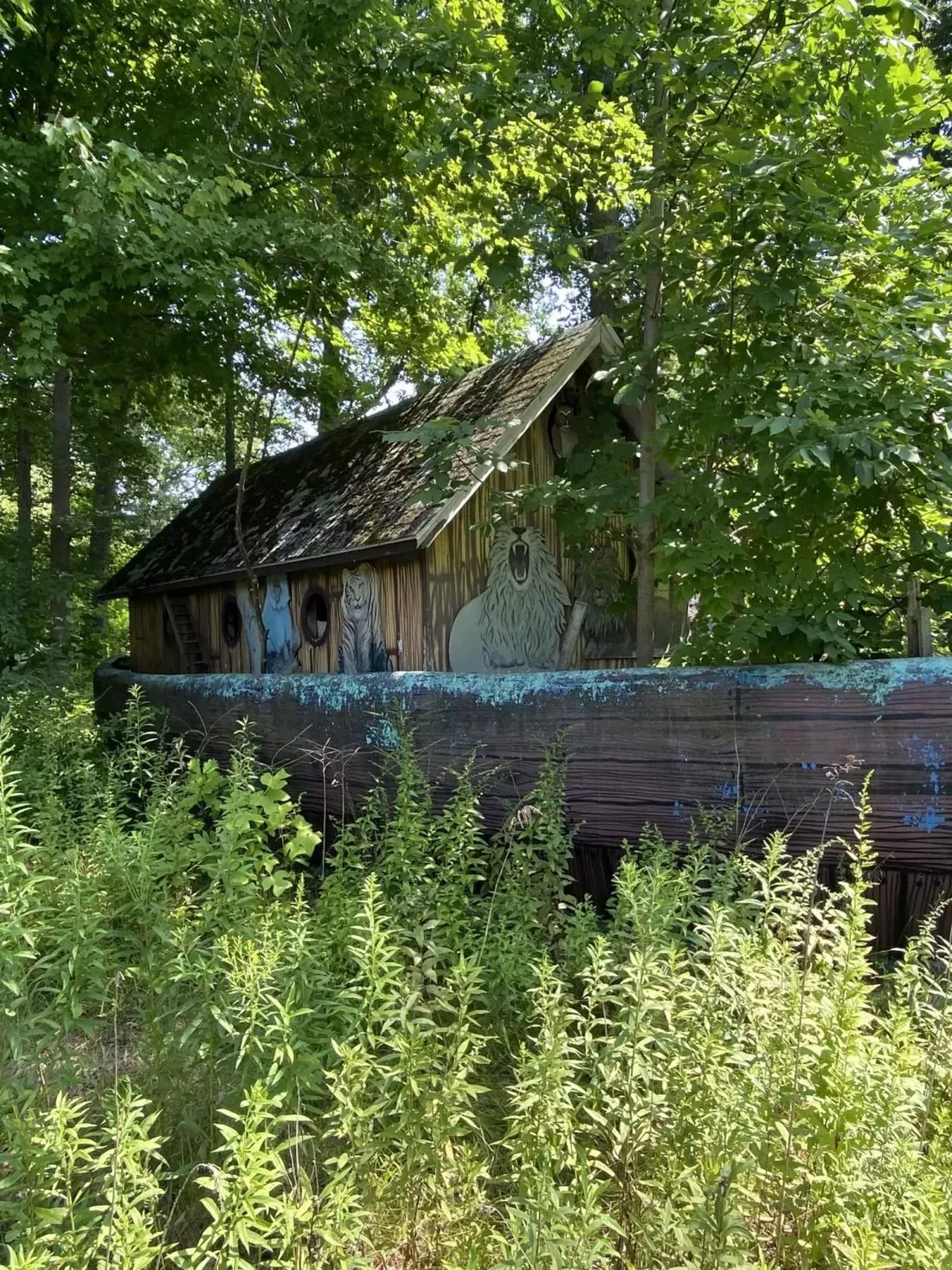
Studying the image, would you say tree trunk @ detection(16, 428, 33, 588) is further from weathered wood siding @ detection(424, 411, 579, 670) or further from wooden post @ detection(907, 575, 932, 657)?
wooden post @ detection(907, 575, 932, 657)

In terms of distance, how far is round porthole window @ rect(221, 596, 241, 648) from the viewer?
1316 cm

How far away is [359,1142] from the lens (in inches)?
91.2

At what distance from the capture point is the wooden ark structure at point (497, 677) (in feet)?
13.5

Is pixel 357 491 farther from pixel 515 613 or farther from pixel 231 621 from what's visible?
pixel 231 621

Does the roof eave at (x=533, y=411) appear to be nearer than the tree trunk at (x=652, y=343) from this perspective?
No

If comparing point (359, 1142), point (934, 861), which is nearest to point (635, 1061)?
point (359, 1142)

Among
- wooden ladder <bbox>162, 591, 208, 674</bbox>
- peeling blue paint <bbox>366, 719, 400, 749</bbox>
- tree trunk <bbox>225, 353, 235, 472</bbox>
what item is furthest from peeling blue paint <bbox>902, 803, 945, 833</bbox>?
tree trunk <bbox>225, 353, 235, 472</bbox>

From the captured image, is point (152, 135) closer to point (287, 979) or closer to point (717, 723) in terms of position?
point (717, 723)

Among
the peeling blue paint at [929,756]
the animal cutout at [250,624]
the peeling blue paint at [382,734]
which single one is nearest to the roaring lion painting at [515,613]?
the peeling blue paint at [382,734]

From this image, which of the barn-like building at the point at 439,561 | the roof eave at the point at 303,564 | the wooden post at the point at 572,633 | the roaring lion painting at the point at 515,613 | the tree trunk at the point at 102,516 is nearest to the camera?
the roof eave at the point at 303,564

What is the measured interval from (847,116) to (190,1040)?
6.00m

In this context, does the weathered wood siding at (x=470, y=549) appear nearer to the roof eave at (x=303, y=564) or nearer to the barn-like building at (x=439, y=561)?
the barn-like building at (x=439, y=561)

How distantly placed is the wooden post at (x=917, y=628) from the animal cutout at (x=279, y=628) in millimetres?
8188

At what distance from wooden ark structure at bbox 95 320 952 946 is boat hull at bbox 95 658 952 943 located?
1 cm
